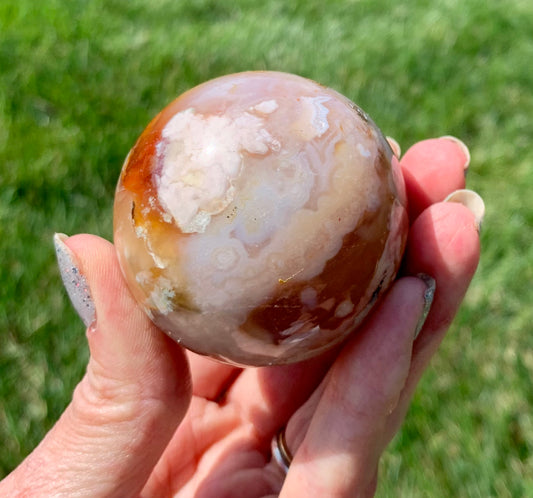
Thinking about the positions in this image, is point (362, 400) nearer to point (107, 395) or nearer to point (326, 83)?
point (107, 395)

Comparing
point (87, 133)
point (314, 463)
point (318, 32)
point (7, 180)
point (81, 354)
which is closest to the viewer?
point (314, 463)

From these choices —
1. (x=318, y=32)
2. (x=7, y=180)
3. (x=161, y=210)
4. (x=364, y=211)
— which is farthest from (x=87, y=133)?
(x=364, y=211)

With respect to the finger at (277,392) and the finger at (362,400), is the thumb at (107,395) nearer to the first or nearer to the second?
the finger at (362,400)

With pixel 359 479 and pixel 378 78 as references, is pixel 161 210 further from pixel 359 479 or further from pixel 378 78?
pixel 378 78

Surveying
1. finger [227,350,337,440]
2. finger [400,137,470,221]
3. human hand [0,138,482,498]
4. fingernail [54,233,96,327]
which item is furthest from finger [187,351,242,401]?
finger [400,137,470,221]

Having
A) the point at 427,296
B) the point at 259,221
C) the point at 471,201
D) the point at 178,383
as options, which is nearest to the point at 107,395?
the point at 178,383

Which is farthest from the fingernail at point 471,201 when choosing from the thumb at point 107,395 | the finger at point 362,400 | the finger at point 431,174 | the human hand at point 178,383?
the thumb at point 107,395

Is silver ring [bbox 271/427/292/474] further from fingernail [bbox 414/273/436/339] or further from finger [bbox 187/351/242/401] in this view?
fingernail [bbox 414/273/436/339]
